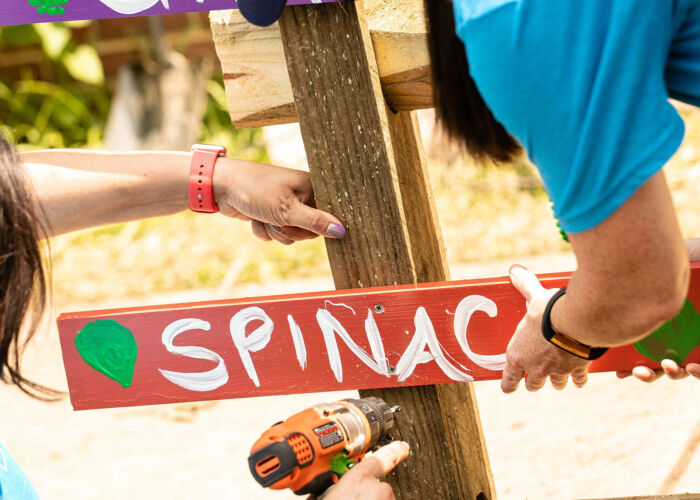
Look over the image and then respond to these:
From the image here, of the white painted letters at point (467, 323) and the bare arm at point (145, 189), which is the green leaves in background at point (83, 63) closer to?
the bare arm at point (145, 189)

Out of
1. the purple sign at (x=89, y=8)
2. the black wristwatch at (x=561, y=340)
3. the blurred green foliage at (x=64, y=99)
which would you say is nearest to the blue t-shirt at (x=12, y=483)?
the purple sign at (x=89, y=8)

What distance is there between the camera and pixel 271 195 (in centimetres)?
139

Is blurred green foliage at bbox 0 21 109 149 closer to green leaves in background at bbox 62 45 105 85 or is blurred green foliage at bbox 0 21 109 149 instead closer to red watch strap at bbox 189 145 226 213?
green leaves in background at bbox 62 45 105 85

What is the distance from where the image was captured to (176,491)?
8.41 ft

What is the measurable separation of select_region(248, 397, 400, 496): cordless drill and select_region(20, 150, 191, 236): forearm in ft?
1.69

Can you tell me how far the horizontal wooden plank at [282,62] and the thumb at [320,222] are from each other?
203 mm

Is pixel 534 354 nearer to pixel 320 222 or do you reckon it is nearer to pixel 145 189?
pixel 320 222

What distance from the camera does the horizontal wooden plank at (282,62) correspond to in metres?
1.33

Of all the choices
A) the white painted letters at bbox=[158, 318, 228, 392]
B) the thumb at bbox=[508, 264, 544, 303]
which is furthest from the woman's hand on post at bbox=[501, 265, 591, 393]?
the white painted letters at bbox=[158, 318, 228, 392]

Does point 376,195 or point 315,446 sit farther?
point 376,195

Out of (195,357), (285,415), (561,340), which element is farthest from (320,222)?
(285,415)

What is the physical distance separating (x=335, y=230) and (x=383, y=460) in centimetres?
39

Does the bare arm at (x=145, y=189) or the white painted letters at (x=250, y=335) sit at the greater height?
the bare arm at (x=145, y=189)

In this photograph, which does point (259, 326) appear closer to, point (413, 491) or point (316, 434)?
point (316, 434)
